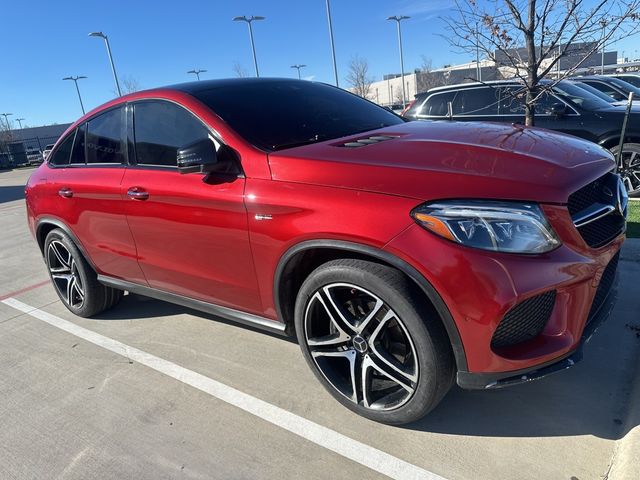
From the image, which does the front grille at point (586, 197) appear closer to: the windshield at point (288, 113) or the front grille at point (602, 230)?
the front grille at point (602, 230)

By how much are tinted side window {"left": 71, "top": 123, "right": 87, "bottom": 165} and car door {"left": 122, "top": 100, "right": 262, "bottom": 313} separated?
32.2 inches

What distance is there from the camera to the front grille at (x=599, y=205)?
219 centimetres

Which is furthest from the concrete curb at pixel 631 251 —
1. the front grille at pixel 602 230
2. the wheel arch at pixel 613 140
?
the wheel arch at pixel 613 140

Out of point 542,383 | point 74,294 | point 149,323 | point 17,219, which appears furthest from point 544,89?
point 17,219

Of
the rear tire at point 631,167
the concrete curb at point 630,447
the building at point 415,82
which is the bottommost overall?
the concrete curb at point 630,447

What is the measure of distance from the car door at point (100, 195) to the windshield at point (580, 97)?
6037mm

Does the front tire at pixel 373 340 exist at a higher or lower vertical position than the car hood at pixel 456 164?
lower

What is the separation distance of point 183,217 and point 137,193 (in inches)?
19.8

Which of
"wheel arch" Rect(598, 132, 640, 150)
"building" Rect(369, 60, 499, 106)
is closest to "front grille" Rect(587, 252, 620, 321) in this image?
"wheel arch" Rect(598, 132, 640, 150)

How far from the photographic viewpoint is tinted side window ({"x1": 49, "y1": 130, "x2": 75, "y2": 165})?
4.23m

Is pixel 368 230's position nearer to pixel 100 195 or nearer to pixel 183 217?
pixel 183 217

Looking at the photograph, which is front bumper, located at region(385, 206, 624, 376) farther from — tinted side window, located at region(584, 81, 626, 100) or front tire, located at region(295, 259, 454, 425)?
tinted side window, located at region(584, 81, 626, 100)

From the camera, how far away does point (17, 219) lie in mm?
10555

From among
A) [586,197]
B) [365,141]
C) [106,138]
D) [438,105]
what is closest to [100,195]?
[106,138]
